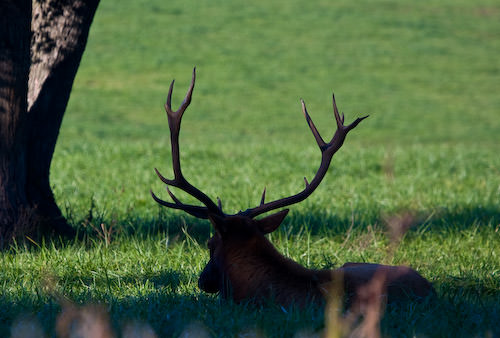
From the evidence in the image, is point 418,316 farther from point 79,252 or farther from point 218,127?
point 218,127

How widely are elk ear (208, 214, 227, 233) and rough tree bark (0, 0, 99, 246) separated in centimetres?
227

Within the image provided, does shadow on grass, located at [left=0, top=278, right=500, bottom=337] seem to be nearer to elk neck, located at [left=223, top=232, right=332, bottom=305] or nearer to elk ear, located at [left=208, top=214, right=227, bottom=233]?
elk neck, located at [left=223, top=232, right=332, bottom=305]

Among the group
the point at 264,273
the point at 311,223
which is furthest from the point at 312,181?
the point at 311,223

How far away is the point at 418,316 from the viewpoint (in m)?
3.90

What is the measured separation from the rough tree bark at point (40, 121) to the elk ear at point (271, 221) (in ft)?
7.74

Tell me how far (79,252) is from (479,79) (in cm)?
2588

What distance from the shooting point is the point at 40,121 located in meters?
6.13

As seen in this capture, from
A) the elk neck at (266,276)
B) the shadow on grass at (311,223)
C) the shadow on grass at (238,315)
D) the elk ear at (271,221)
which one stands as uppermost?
the elk ear at (271,221)

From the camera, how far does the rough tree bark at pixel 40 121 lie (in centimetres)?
573

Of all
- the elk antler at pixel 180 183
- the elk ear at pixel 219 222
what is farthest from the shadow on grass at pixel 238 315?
the elk antler at pixel 180 183

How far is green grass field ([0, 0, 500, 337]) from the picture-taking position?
Result: 14.4 feet

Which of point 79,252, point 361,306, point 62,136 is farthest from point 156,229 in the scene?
point 62,136

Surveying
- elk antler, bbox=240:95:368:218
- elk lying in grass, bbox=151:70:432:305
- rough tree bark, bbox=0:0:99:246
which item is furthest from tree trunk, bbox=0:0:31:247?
elk antler, bbox=240:95:368:218

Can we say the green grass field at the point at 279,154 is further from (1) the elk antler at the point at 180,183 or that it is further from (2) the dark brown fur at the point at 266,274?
(1) the elk antler at the point at 180,183
